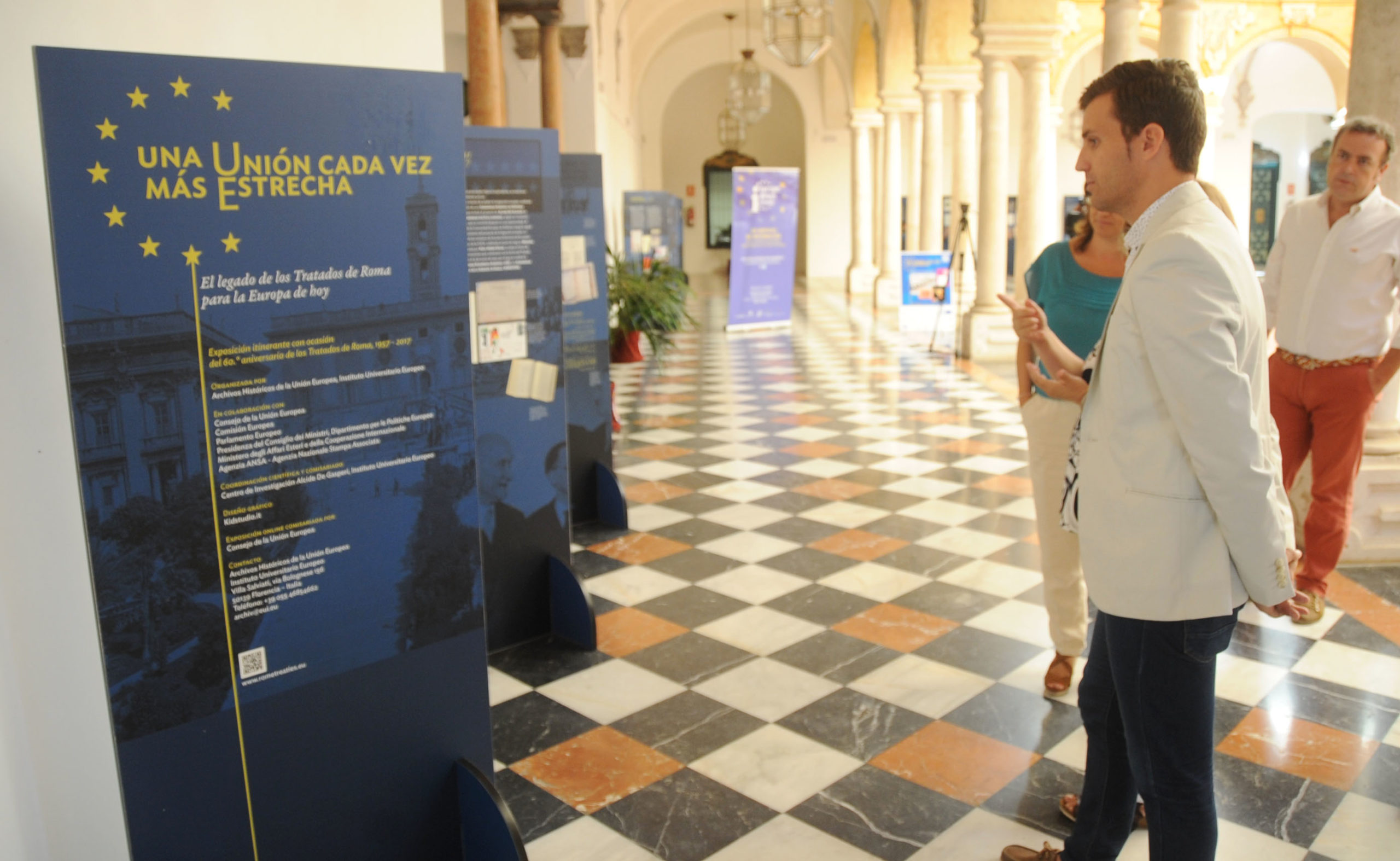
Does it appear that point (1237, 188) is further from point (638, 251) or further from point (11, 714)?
point (11, 714)

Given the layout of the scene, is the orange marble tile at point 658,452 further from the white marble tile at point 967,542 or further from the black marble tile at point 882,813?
the black marble tile at point 882,813

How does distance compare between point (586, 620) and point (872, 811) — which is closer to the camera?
point (872, 811)

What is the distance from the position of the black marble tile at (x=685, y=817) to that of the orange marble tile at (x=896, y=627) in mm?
1215

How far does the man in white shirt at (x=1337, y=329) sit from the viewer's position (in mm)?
3918

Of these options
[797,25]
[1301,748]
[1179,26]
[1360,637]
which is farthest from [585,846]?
[797,25]

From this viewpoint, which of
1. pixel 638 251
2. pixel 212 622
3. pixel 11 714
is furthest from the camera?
pixel 638 251

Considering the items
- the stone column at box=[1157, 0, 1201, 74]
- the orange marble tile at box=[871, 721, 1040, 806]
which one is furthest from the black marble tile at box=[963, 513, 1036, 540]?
the stone column at box=[1157, 0, 1201, 74]

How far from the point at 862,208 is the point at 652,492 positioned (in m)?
16.3

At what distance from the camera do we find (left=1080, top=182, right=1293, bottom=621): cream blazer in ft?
5.73

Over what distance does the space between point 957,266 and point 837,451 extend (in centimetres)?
936

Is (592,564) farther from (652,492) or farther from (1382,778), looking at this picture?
(1382,778)

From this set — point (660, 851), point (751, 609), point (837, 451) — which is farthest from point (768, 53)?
point (660, 851)

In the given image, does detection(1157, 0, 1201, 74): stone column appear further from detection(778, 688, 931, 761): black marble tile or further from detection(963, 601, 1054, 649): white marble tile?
detection(778, 688, 931, 761): black marble tile

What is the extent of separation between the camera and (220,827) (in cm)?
197
